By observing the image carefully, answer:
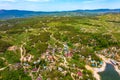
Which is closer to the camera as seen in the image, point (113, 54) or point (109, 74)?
point (109, 74)

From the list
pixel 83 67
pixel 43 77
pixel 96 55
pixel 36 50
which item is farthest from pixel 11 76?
pixel 96 55

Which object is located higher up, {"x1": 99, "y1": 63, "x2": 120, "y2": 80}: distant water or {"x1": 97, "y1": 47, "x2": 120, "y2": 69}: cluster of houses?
{"x1": 97, "y1": 47, "x2": 120, "y2": 69}: cluster of houses

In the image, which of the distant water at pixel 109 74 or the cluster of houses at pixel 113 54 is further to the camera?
the cluster of houses at pixel 113 54

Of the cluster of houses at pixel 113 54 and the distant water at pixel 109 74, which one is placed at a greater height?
the cluster of houses at pixel 113 54

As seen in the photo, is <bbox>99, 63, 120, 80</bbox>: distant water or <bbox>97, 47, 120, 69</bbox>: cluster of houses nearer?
<bbox>99, 63, 120, 80</bbox>: distant water

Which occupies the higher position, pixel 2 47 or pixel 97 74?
pixel 2 47

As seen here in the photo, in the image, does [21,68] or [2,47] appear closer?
[21,68]

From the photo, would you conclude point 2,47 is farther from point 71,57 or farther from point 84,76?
point 84,76

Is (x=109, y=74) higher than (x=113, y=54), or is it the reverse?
(x=113, y=54)
